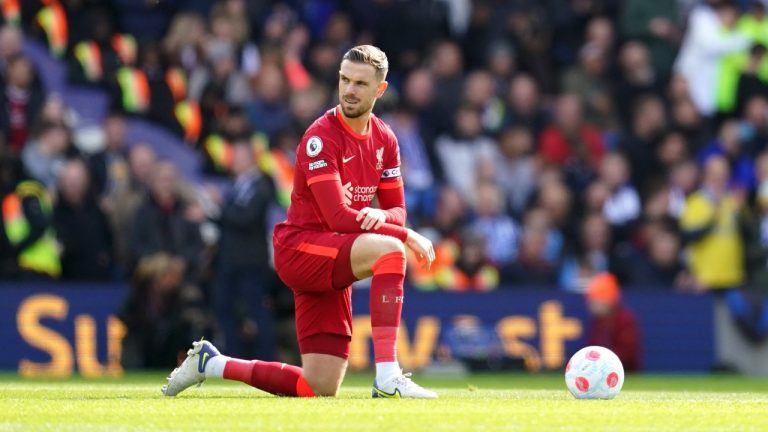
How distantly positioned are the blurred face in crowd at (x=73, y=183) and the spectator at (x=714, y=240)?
713 cm

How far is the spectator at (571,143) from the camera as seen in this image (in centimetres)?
2052

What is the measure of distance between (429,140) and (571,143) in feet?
6.65

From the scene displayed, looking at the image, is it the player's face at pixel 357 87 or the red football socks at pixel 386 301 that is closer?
the red football socks at pixel 386 301

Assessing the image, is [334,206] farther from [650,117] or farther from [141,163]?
[650,117]

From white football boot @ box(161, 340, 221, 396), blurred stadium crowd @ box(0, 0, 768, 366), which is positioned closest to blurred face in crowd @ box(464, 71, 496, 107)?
blurred stadium crowd @ box(0, 0, 768, 366)

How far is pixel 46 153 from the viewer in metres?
17.7

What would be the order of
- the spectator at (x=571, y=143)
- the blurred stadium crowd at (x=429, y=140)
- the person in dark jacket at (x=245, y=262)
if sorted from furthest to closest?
the spectator at (x=571, y=143) < the blurred stadium crowd at (x=429, y=140) < the person in dark jacket at (x=245, y=262)

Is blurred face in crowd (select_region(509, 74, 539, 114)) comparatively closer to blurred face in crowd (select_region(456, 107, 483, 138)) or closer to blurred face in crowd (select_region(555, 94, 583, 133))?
blurred face in crowd (select_region(555, 94, 583, 133))

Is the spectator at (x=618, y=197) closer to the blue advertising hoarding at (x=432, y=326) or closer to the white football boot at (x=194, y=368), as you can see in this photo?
the blue advertising hoarding at (x=432, y=326)

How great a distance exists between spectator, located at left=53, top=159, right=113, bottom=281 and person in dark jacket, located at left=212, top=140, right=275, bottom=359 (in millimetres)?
1374

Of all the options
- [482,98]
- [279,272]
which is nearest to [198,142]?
[482,98]

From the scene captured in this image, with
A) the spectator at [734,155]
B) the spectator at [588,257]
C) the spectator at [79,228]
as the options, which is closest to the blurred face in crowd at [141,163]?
the spectator at [79,228]

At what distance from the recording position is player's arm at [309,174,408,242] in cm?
958

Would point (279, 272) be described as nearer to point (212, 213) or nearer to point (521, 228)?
point (212, 213)
